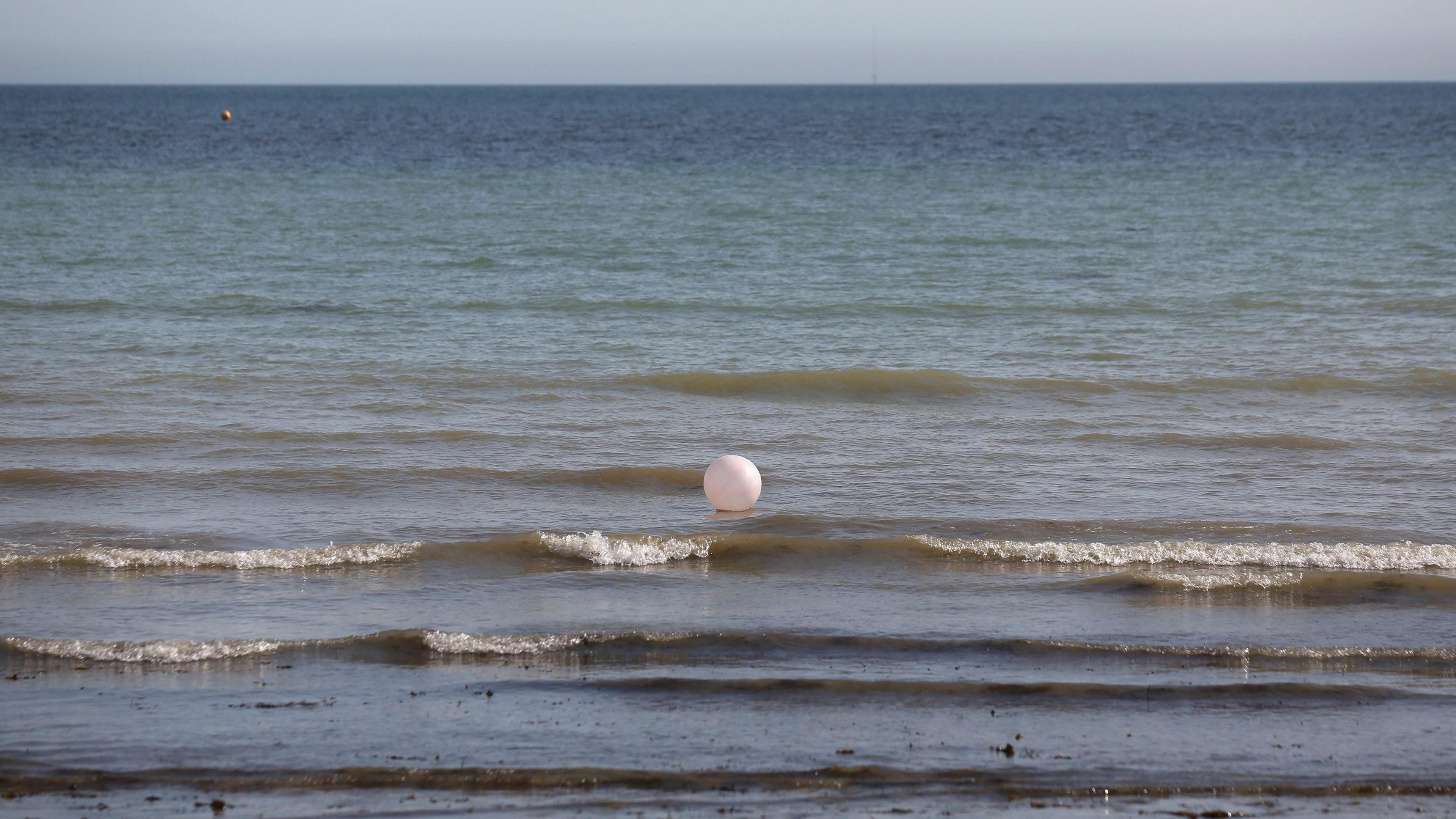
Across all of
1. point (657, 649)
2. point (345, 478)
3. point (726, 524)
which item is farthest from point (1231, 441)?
point (345, 478)

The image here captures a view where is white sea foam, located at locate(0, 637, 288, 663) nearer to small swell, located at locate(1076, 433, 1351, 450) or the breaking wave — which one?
the breaking wave

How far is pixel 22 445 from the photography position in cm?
1087

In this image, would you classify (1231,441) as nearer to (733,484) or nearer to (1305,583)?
(1305,583)

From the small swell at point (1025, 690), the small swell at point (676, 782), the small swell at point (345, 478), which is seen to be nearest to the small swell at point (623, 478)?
the small swell at point (345, 478)

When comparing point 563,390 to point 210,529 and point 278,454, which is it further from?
point 210,529

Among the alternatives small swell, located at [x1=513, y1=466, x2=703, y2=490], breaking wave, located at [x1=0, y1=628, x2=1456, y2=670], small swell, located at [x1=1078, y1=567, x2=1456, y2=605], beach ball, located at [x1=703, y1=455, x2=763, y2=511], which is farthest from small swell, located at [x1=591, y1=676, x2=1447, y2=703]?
small swell, located at [x1=513, y1=466, x2=703, y2=490]

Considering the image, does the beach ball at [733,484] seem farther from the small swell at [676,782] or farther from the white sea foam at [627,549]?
the small swell at [676,782]

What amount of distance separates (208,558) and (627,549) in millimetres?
2633

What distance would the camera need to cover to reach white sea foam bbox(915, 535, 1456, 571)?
780 centimetres

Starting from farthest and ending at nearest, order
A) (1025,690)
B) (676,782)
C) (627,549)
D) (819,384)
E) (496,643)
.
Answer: (819,384), (627,549), (496,643), (1025,690), (676,782)

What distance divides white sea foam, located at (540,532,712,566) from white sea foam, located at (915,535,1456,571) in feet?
5.08

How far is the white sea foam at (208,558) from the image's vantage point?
308 inches

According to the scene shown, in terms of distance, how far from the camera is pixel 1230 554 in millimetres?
7969

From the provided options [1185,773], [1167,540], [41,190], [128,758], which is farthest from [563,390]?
[41,190]
